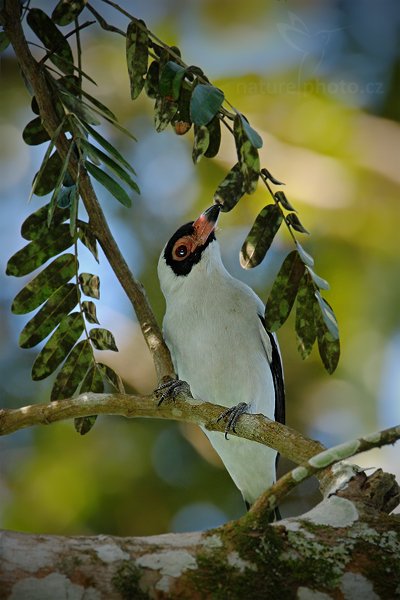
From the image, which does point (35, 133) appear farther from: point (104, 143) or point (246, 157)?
point (246, 157)

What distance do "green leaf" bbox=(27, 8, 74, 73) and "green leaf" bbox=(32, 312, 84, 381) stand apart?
1046 mm

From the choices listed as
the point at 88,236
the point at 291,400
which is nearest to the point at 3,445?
the point at 291,400

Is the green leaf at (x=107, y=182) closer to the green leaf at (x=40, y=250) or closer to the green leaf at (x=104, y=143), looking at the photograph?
the green leaf at (x=104, y=143)

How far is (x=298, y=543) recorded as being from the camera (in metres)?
2.25

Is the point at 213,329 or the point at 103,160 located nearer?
the point at 103,160

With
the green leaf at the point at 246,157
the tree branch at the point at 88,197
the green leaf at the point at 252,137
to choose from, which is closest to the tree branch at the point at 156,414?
the tree branch at the point at 88,197

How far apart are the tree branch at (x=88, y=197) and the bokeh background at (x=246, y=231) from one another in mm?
2864

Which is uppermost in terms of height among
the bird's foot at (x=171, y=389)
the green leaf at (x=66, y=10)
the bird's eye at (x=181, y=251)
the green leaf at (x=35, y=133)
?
the green leaf at (x=66, y=10)

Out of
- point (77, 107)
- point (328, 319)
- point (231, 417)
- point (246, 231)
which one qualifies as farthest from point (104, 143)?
point (246, 231)

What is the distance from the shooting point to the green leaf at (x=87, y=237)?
3.54 metres

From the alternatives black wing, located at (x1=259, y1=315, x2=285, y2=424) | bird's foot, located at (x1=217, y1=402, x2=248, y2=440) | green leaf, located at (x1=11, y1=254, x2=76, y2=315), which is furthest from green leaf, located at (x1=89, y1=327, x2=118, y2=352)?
black wing, located at (x1=259, y1=315, x2=285, y2=424)

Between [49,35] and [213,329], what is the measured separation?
1.57 m

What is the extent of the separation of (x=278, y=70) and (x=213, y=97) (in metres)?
4.43

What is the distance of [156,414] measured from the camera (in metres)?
3.32
